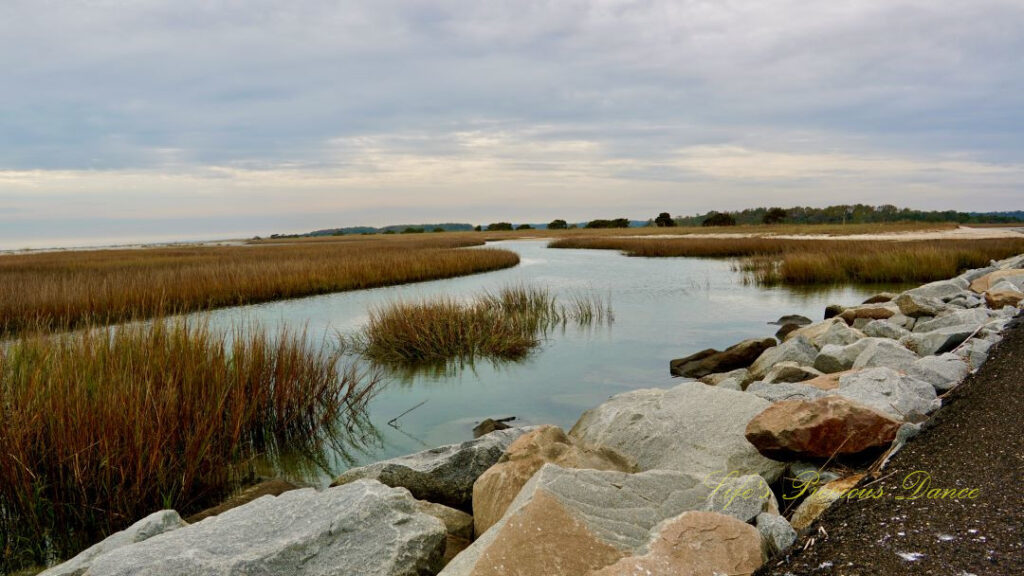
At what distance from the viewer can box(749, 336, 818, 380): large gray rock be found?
26.7 ft

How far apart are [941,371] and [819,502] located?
3169mm

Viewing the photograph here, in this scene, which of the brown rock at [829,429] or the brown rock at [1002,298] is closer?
the brown rock at [829,429]

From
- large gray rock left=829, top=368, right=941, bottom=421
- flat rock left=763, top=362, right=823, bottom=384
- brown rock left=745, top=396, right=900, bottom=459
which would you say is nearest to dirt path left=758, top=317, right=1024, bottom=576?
brown rock left=745, top=396, right=900, bottom=459

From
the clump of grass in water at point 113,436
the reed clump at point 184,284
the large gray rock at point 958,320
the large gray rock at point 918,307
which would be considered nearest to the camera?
the clump of grass in water at point 113,436

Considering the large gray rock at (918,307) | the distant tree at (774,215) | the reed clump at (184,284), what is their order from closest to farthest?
the large gray rock at (918,307), the reed clump at (184,284), the distant tree at (774,215)

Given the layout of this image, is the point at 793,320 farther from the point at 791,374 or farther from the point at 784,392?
the point at 784,392

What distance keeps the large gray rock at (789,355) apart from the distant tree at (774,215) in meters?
75.9

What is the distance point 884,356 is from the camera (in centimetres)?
668

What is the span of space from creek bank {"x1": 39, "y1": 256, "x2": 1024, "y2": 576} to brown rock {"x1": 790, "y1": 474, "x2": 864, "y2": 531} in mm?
10

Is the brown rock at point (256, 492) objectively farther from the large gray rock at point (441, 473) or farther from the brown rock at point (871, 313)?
the brown rock at point (871, 313)

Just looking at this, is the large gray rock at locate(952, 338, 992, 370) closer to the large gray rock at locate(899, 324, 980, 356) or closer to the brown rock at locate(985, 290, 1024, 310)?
the large gray rock at locate(899, 324, 980, 356)

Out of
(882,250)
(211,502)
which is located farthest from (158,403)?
(882,250)

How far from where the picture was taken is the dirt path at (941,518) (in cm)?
258

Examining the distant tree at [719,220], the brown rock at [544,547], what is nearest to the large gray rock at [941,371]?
the brown rock at [544,547]
